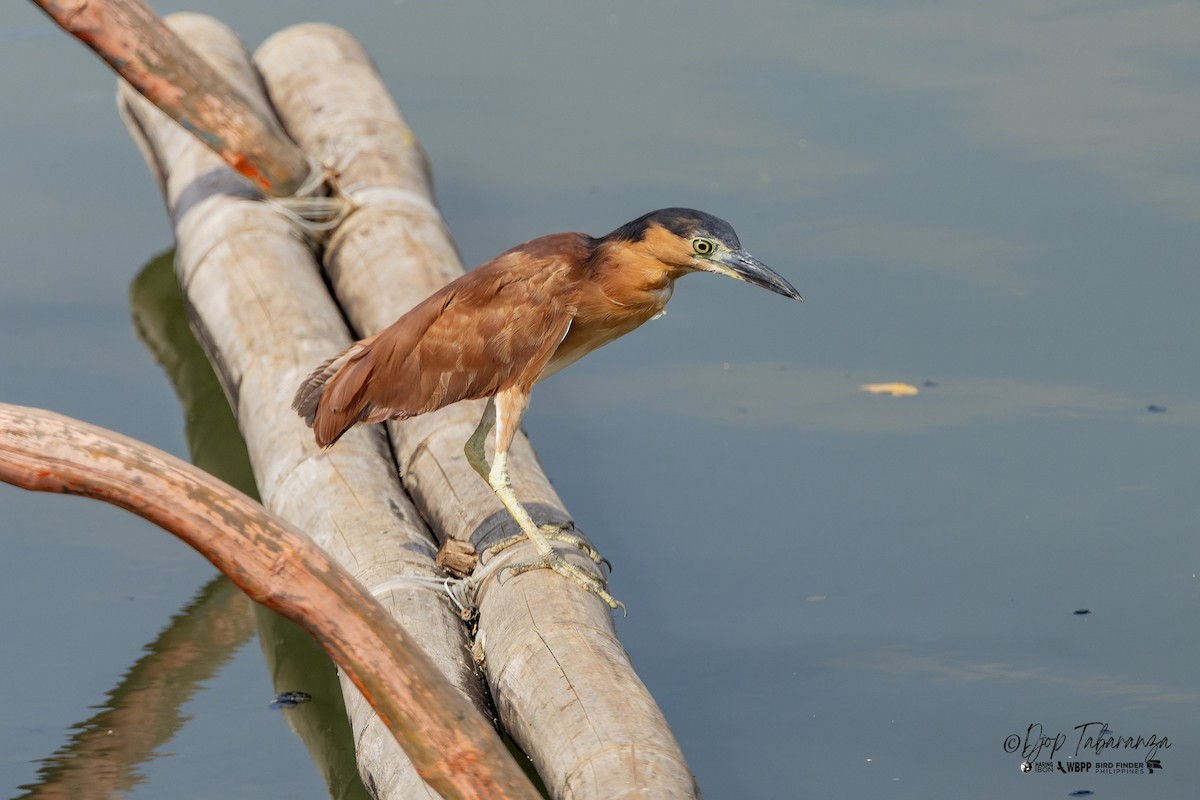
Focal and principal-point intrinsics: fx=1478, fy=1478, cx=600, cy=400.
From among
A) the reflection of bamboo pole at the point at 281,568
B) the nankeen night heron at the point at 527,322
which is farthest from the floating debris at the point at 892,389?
the reflection of bamboo pole at the point at 281,568

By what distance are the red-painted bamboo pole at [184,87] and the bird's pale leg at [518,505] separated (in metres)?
2.45

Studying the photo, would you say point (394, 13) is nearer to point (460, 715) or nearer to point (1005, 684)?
point (1005, 684)

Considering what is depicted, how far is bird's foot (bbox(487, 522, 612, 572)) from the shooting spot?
13.6 ft

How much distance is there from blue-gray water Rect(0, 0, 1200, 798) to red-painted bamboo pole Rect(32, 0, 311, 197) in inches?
45.2

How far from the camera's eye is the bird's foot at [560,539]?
4.15 m

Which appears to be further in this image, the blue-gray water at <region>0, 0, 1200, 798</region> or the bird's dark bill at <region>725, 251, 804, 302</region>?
the blue-gray water at <region>0, 0, 1200, 798</region>

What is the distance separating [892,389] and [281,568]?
146 inches

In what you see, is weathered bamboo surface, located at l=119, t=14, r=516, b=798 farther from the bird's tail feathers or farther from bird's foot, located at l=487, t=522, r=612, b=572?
the bird's tail feathers

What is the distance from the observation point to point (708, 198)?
7457mm

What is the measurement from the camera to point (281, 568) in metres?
2.88

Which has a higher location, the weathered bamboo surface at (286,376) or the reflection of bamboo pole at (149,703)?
the weathered bamboo surface at (286,376)

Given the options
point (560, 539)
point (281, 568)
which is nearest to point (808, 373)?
point (560, 539)

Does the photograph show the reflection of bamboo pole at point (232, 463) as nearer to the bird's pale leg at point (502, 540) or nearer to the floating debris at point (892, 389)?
the bird's pale leg at point (502, 540)

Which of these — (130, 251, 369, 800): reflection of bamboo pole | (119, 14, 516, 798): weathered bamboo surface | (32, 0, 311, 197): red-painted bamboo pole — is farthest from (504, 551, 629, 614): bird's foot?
(32, 0, 311, 197): red-painted bamboo pole
